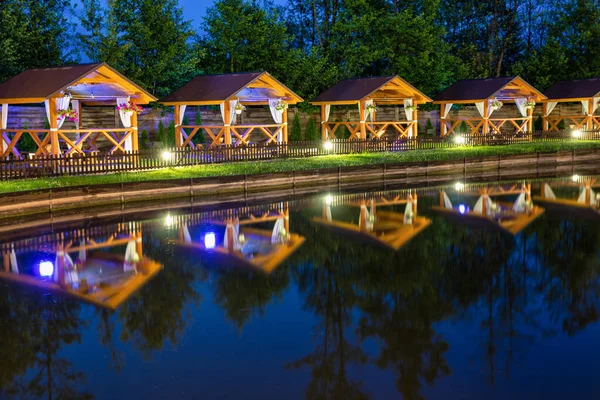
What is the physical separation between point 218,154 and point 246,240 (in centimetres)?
1333

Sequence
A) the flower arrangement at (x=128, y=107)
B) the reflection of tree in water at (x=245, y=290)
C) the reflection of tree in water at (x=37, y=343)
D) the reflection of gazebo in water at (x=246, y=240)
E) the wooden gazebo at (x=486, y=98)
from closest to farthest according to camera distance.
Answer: the reflection of tree in water at (x=37, y=343) < the reflection of tree in water at (x=245, y=290) < the reflection of gazebo in water at (x=246, y=240) < the flower arrangement at (x=128, y=107) < the wooden gazebo at (x=486, y=98)

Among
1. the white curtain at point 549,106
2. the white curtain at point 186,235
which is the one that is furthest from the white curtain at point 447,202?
the white curtain at point 549,106

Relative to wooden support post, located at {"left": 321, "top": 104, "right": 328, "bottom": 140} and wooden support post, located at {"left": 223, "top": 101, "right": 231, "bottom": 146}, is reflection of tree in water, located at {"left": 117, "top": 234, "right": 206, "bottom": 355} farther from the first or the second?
wooden support post, located at {"left": 321, "top": 104, "right": 328, "bottom": 140}

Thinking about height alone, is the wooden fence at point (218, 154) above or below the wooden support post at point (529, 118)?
below

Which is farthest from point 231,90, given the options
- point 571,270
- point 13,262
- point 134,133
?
point 571,270

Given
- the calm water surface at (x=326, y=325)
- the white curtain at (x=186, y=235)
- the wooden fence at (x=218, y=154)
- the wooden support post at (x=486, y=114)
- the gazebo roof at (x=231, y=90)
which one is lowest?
the calm water surface at (x=326, y=325)

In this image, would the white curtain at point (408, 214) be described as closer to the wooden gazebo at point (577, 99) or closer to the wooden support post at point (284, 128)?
the wooden support post at point (284, 128)

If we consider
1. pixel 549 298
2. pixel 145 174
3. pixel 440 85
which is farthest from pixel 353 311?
pixel 440 85

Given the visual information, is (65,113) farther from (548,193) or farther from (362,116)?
(548,193)

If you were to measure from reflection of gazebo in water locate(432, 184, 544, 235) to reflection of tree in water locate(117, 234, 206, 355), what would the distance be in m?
9.07

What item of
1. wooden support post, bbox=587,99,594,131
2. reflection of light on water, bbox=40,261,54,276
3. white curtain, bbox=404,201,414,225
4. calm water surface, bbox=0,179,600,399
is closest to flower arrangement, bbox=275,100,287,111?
white curtain, bbox=404,201,414,225

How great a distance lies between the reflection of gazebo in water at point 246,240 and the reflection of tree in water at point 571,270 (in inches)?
224

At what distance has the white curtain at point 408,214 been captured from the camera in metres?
21.5

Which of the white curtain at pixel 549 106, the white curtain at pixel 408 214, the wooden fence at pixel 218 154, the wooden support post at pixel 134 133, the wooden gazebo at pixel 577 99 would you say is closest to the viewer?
the white curtain at pixel 408 214
